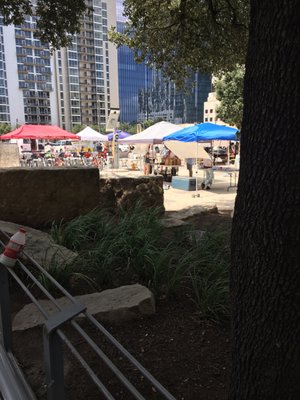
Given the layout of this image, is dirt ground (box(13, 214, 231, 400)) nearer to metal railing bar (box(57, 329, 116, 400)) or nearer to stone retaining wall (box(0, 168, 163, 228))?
metal railing bar (box(57, 329, 116, 400))

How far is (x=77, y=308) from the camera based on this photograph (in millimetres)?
1434

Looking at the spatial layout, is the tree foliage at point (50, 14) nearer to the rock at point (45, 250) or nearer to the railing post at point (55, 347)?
the rock at point (45, 250)

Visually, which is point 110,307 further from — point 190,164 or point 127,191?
point 190,164

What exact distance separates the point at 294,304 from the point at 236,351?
1.14 ft

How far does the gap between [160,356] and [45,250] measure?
185 cm

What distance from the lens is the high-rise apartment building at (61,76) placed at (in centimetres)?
11250

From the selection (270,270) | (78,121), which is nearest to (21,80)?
(78,121)

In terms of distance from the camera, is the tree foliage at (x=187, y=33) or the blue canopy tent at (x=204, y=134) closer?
the tree foliage at (x=187, y=33)

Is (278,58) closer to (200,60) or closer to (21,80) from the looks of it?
(200,60)

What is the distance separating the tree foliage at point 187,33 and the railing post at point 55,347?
22.0 feet

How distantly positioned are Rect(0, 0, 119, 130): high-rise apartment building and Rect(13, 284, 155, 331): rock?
116m

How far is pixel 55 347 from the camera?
1.45m

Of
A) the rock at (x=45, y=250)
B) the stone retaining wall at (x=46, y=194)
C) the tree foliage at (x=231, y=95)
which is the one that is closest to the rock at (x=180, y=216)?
the stone retaining wall at (x=46, y=194)

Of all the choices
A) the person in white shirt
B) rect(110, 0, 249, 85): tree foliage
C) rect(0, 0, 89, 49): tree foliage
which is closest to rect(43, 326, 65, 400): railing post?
rect(0, 0, 89, 49): tree foliage
